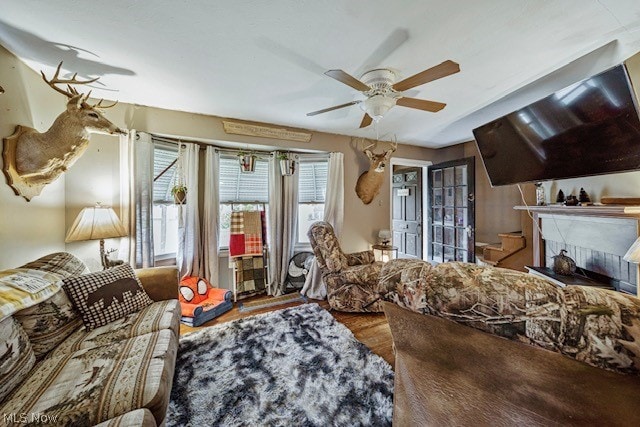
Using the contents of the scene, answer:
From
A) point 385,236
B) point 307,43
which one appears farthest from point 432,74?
point 385,236

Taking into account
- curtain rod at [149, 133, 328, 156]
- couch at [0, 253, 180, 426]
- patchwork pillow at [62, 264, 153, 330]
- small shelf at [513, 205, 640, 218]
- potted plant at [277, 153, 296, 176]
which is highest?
curtain rod at [149, 133, 328, 156]

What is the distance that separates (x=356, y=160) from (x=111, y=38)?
120 inches

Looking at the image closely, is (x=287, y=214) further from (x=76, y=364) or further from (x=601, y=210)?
(x=601, y=210)

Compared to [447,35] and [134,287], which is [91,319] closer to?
[134,287]

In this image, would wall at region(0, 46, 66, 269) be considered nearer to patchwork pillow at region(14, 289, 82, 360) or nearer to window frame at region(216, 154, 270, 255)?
patchwork pillow at region(14, 289, 82, 360)

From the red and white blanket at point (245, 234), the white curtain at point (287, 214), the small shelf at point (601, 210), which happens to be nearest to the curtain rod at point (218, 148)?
the white curtain at point (287, 214)

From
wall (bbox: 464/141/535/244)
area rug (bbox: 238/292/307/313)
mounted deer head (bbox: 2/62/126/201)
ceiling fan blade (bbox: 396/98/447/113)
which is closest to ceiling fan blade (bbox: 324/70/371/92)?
ceiling fan blade (bbox: 396/98/447/113)

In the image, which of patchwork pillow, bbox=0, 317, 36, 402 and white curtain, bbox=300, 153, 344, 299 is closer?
patchwork pillow, bbox=0, 317, 36, 402

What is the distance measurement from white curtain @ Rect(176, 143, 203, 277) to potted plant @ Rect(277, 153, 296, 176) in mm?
1119

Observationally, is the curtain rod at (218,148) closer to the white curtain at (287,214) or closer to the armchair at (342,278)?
the white curtain at (287,214)

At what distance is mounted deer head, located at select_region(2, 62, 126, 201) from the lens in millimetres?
1608

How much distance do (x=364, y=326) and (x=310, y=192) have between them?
215cm

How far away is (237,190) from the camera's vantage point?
343cm

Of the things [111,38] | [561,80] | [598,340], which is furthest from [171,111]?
[561,80]
